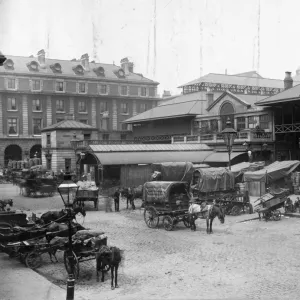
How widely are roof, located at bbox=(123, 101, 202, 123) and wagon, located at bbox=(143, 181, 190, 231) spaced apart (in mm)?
31429

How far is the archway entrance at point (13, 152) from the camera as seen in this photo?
70.6m

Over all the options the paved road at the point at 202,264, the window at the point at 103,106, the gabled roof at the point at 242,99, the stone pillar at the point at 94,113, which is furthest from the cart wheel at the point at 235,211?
the window at the point at 103,106

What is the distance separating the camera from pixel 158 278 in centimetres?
1388

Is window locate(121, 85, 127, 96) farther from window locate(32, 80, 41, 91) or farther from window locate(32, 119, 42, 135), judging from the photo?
window locate(32, 119, 42, 135)

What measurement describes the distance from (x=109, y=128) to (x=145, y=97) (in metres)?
9.36

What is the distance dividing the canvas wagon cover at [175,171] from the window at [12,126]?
44497 mm

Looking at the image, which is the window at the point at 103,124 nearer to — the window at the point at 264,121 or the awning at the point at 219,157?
the awning at the point at 219,157

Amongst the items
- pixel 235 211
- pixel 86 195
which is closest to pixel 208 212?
pixel 235 211

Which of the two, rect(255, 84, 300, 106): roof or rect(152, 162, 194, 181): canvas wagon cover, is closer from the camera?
rect(152, 162, 194, 181): canvas wagon cover

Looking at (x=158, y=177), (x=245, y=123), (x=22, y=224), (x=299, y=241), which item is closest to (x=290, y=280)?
(x=299, y=241)

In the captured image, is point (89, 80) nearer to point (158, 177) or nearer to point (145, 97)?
point (145, 97)

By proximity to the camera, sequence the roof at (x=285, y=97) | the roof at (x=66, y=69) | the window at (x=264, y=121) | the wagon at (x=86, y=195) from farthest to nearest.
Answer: the roof at (x=66, y=69)
the window at (x=264, y=121)
the roof at (x=285, y=97)
the wagon at (x=86, y=195)

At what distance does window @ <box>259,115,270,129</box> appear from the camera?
151ft

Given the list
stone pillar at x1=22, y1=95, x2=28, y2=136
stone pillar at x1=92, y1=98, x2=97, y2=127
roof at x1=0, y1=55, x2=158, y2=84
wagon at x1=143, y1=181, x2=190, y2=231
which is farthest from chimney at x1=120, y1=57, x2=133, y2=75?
wagon at x1=143, y1=181, x2=190, y2=231
